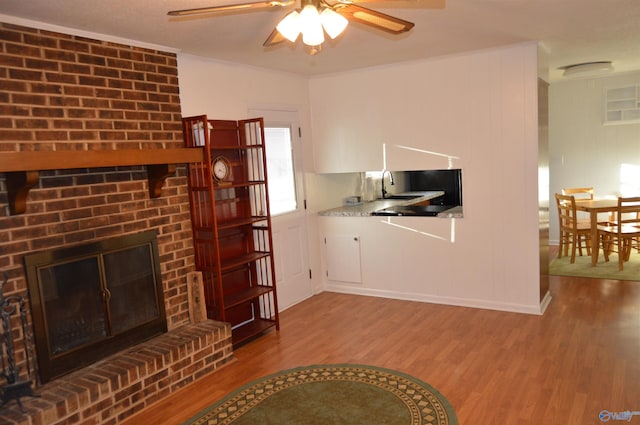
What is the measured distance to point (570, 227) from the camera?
598 centimetres

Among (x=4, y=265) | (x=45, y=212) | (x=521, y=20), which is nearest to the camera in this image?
(x=4, y=265)

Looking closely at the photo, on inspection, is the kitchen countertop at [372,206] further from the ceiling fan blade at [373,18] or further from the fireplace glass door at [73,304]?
the ceiling fan blade at [373,18]

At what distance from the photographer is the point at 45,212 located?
111 inches

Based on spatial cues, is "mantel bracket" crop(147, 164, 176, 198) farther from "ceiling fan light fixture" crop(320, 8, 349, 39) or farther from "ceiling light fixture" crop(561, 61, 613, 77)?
"ceiling light fixture" crop(561, 61, 613, 77)

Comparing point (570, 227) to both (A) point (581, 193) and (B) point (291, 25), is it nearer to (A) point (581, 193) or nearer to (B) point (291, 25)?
(A) point (581, 193)

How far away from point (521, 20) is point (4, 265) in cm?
357

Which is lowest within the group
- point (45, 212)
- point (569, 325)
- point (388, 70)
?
point (569, 325)

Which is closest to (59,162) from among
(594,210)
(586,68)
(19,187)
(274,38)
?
(19,187)

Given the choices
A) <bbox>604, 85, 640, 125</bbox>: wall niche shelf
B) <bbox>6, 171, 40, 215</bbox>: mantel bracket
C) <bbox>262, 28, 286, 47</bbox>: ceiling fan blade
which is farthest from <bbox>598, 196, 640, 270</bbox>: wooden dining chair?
<bbox>6, 171, 40, 215</bbox>: mantel bracket

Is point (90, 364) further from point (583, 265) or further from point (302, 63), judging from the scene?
point (583, 265)

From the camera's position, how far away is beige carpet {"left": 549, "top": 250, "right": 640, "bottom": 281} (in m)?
5.31

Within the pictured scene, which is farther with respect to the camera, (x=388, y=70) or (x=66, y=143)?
(x=388, y=70)

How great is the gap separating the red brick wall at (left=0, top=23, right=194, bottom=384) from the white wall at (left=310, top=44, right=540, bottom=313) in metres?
2.10

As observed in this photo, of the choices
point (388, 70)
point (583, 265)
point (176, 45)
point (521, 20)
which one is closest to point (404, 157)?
point (388, 70)
